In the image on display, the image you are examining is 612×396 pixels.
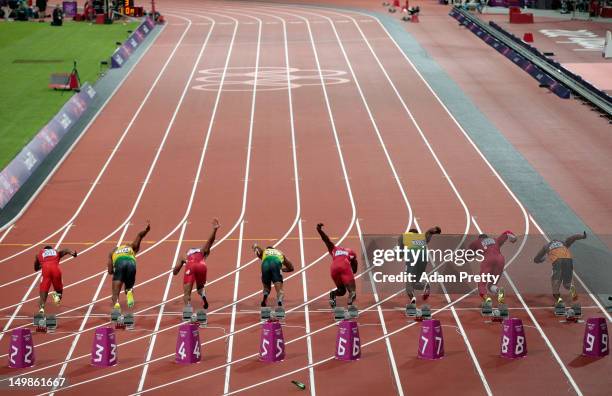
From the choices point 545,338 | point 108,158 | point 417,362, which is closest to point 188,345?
point 417,362

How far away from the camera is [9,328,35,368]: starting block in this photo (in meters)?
19.3

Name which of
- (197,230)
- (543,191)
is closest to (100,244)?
(197,230)

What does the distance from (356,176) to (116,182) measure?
6072mm

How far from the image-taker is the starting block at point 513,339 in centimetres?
1966

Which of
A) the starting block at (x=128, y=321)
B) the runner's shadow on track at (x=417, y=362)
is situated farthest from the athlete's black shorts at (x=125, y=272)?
the runner's shadow on track at (x=417, y=362)

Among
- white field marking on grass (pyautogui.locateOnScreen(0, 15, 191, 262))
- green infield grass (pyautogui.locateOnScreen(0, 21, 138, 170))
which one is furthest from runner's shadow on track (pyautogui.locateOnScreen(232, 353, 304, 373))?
green infield grass (pyautogui.locateOnScreen(0, 21, 138, 170))

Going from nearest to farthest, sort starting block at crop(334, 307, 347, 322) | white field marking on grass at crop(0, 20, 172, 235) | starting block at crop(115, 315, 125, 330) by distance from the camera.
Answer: starting block at crop(115, 315, 125, 330) → starting block at crop(334, 307, 347, 322) → white field marking on grass at crop(0, 20, 172, 235)

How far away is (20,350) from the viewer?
19.3 meters

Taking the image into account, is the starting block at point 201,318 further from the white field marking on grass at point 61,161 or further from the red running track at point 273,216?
the white field marking on grass at point 61,161

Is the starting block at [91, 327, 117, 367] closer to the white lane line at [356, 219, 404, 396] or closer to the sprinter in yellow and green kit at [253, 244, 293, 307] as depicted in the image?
the sprinter in yellow and green kit at [253, 244, 293, 307]

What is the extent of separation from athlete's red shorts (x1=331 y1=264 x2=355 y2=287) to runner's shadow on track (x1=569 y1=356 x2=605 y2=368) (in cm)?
410

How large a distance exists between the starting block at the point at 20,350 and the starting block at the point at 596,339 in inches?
331

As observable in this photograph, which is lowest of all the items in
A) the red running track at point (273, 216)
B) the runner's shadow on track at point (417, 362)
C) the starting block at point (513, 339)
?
A: the red running track at point (273, 216)

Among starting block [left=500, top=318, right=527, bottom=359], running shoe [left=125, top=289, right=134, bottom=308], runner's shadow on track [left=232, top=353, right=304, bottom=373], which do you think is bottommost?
runner's shadow on track [left=232, top=353, right=304, bottom=373]
